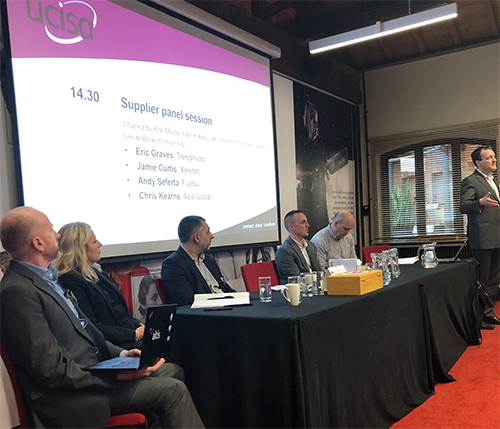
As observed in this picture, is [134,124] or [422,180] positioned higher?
[134,124]

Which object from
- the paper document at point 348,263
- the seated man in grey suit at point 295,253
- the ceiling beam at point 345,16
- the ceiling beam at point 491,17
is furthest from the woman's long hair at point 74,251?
the ceiling beam at point 491,17

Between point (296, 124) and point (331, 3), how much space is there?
1.59 m

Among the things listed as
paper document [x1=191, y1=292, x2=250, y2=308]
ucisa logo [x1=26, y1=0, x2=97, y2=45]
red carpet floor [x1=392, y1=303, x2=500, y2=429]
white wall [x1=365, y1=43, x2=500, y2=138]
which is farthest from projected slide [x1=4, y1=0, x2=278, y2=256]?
white wall [x1=365, y1=43, x2=500, y2=138]

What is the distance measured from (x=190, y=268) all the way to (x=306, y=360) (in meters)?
1.26

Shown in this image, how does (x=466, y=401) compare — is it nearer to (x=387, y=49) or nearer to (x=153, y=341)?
(x=153, y=341)

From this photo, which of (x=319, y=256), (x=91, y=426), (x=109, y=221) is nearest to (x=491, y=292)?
(x=319, y=256)

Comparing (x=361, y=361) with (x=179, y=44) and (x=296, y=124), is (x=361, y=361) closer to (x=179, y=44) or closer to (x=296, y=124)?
(x=179, y=44)

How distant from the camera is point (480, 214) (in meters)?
4.89

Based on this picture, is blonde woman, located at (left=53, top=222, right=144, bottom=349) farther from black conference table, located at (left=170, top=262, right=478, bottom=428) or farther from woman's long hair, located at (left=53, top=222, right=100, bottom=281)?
black conference table, located at (left=170, top=262, right=478, bottom=428)

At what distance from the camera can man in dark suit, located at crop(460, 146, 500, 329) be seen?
15.8ft

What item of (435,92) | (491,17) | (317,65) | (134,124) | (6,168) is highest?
(491,17)

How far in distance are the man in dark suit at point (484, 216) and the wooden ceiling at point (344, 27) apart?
2069 millimetres

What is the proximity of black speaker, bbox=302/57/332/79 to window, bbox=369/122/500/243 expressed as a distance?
1.59 m

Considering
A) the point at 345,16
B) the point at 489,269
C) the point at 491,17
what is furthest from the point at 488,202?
the point at 491,17
